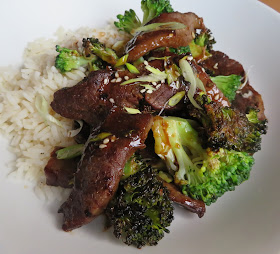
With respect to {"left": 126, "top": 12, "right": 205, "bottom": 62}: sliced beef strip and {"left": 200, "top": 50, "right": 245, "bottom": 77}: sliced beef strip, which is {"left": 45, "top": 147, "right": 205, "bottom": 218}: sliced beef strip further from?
{"left": 200, "top": 50, "right": 245, "bottom": 77}: sliced beef strip

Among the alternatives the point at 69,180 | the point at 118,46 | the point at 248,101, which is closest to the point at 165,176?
the point at 69,180

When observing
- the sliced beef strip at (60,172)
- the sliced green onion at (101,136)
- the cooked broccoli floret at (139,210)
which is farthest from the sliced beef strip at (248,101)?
the sliced beef strip at (60,172)

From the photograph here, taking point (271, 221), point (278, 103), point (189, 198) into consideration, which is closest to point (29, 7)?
point (189, 198)

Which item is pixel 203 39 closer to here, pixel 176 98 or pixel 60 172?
pixel 176 98

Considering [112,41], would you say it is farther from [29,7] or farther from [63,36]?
[29,7]

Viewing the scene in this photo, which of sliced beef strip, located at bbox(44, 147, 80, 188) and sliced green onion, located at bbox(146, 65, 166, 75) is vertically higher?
sliced green onion, located at bbox(146, 65, 166, 75)

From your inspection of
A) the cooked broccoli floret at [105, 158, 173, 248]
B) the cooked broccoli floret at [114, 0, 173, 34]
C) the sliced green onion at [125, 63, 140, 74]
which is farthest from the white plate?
the sliced green onion at [125, 63, 140, 74]
